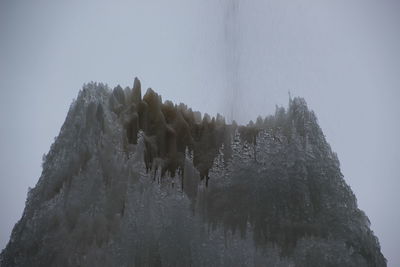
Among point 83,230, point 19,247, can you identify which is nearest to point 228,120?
point 83,230

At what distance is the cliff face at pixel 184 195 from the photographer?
9.66 meters

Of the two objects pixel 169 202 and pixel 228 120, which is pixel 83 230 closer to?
pixel 169 202

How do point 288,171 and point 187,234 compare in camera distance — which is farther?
point 288,171

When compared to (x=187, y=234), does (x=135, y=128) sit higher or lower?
higher

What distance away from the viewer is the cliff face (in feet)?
31.7

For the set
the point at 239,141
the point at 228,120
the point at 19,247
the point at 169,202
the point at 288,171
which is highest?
the point at 228,120

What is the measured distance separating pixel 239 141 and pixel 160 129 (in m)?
1.90

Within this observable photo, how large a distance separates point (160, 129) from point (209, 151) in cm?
128

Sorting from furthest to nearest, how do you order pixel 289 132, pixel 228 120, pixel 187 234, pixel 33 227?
pixel 228 120 → pixel 289 132 → pixel 33 227 → pixel 187 234

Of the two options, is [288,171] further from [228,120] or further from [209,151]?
[228,120]

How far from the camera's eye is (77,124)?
36.5ft

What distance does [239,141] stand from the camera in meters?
11.1

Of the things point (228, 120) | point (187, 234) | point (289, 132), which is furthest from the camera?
point (228, 120)

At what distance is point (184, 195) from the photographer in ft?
33.1
